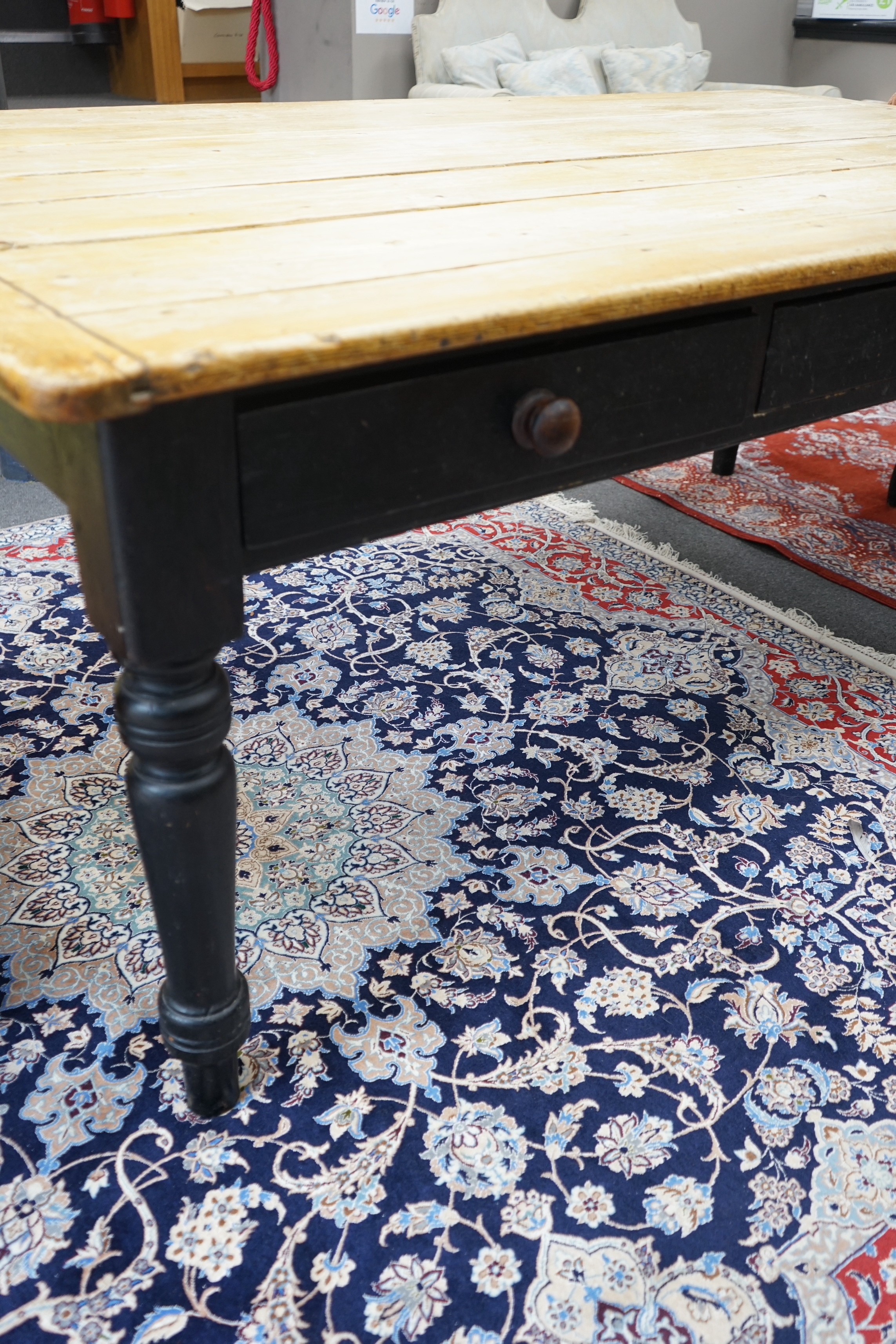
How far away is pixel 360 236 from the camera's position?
91cm

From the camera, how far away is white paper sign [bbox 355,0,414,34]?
160 inches

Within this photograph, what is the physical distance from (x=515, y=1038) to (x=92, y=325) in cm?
77

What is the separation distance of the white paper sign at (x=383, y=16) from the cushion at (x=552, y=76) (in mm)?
463

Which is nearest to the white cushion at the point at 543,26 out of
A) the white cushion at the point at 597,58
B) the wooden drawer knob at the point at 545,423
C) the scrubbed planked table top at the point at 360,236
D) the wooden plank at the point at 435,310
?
the white cushion at the point at 597,58

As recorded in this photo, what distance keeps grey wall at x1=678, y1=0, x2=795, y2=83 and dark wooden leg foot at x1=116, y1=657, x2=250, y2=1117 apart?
5.79 meters

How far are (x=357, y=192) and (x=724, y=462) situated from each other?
147cm

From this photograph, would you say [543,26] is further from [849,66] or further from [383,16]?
[849,66]

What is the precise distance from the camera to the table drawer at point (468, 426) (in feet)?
2.32

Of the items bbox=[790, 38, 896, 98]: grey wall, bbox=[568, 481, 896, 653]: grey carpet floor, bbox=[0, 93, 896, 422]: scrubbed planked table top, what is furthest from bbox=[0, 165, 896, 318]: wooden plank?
bbox=[790, 38, 896, 98]: grey wall

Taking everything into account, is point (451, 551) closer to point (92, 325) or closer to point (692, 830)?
point (692, 830)

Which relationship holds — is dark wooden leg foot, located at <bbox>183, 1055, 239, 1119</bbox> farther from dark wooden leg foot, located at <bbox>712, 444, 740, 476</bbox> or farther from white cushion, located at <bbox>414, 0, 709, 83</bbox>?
white cushion, located at <bbox>414, 0, 709, 83</bbox>

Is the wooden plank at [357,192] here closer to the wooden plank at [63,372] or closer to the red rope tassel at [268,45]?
the wooden plank at [63,372]

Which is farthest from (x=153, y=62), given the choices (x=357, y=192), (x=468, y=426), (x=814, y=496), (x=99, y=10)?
(x=468, y=426)

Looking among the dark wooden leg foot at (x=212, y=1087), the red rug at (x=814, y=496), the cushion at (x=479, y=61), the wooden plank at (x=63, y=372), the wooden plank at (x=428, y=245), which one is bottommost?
the red rug at (x=814, y=496)
